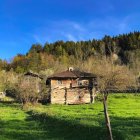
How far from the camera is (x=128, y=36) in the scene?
476ft

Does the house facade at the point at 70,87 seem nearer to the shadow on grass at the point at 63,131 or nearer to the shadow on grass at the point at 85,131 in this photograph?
the shadow on grass at the point at 63,131

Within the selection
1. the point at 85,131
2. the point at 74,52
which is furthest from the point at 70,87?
the point at 74,52

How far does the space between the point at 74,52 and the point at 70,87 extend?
221 ft

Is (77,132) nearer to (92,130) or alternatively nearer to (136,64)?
(92,130)

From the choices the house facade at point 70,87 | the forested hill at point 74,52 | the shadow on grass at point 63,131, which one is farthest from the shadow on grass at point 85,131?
the forested hill at point 74,52

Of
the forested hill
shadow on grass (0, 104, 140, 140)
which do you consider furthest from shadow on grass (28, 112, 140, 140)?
the forested hill

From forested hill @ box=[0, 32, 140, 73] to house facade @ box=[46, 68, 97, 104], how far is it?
38728mm

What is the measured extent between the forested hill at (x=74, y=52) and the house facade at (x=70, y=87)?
127 feet

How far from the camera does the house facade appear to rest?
2938 inches

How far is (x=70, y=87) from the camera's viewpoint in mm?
76812

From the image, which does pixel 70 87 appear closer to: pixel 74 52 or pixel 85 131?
pixel 85 131

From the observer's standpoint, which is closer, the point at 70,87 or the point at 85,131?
the point at 85,131

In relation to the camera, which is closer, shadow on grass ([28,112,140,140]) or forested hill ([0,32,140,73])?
shadow on grass ([28,112,140,140])

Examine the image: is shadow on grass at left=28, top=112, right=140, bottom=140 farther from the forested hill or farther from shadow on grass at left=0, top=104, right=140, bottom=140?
the forested hill
